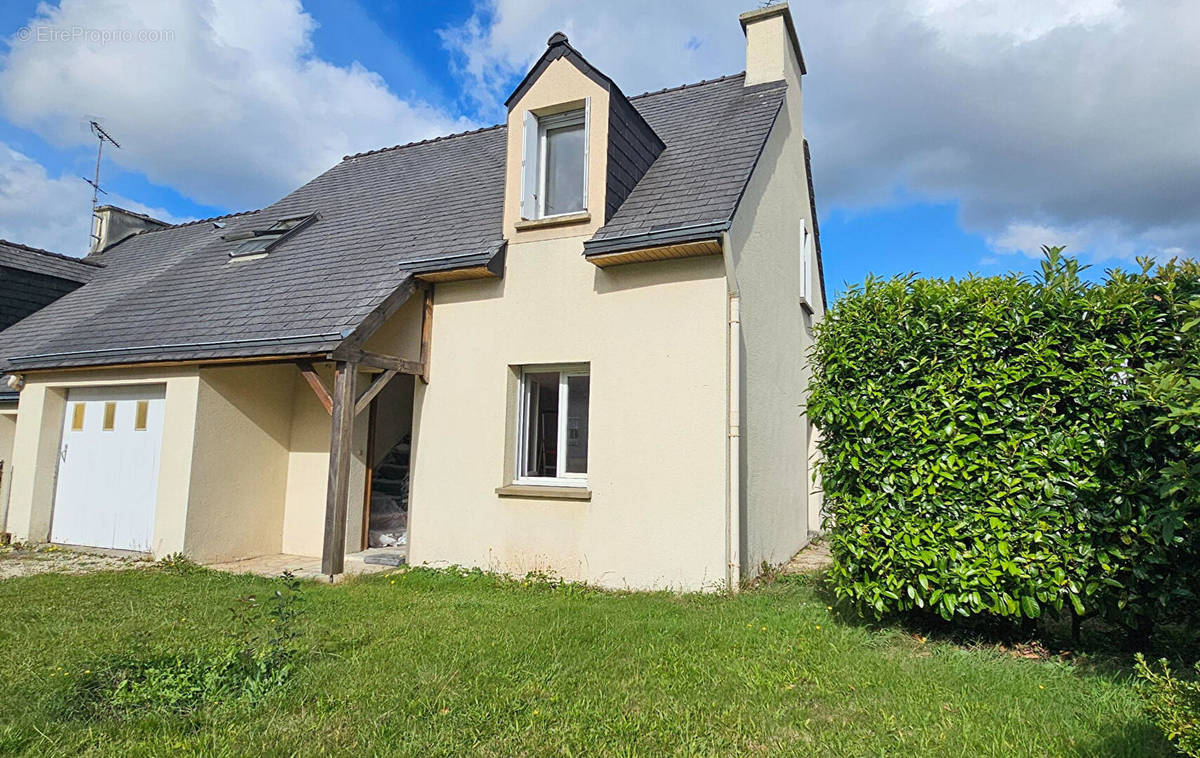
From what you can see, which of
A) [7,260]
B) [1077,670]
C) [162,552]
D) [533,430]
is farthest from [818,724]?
[7,260]

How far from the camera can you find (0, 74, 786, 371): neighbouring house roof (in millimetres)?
8062

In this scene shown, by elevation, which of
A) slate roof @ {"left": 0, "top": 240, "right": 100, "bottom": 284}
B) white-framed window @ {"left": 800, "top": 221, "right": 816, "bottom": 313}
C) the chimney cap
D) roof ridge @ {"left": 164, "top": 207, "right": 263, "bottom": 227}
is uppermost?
the chimney cap

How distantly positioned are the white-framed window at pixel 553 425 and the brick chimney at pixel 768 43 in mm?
5922

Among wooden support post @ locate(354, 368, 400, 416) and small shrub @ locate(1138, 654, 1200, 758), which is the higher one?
wooden support post @ locate(354, 368, 400, 416)

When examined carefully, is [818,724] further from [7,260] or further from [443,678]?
[7,260]

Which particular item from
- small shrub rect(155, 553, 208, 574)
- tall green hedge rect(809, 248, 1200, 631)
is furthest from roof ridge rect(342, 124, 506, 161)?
tall green hedge rect(809, 248, 1200, 631)

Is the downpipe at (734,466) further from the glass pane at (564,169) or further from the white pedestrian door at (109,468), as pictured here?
the white pedestrian door at (109,468)

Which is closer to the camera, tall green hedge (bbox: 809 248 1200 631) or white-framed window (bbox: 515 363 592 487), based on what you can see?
tall green hedge (bbox: 809 248 1200 631)

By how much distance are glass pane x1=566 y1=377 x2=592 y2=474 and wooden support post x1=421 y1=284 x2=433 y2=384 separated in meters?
1.92

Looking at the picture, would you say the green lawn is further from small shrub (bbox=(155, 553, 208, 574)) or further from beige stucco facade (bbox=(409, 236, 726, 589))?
small shrub (bbox=(155, 553, 208, 574))

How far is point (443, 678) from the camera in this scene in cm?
420

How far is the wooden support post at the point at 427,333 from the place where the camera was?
8.58 meters

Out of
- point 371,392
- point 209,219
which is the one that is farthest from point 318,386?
point 209,219

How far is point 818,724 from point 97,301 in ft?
54.2
